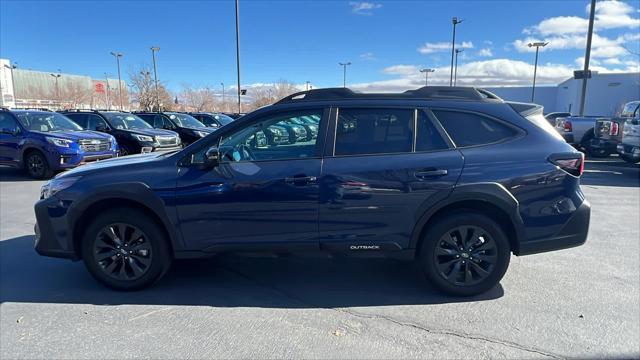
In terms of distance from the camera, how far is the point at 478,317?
131 inches

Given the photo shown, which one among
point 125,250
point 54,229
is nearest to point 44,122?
point 54,229

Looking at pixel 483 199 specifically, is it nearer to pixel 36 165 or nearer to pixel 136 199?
pixel 136 199

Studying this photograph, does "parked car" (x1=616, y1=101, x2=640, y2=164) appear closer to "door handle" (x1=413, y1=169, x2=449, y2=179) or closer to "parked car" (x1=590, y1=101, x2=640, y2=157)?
"parked car" (x1=590, y1=101, x2=640, y2=157)

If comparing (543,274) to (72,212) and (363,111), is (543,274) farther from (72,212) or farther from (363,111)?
(72,212)

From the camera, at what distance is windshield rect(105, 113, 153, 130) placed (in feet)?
42.7

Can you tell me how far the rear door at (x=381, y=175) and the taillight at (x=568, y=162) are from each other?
2.77 ft

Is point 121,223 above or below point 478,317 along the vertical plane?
above

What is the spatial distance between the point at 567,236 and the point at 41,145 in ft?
35.4

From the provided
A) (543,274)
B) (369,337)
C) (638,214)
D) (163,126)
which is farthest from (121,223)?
(163,126)

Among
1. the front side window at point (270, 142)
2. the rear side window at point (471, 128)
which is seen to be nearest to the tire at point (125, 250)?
the front side window at point (270, 142)

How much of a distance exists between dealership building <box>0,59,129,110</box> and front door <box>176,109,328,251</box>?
7391 centimetres

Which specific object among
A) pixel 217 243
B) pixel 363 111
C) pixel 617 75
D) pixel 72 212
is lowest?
pixel 217 243

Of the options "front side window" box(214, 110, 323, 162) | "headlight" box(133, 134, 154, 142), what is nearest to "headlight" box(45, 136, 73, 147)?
"headlight" box(133, 134, 154, 142)

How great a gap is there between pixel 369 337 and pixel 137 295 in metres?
2.19
